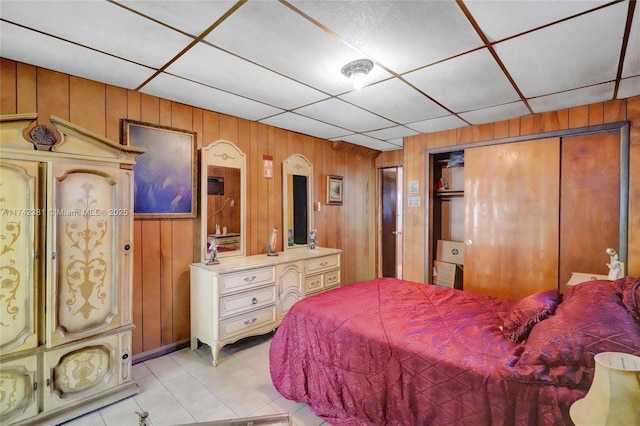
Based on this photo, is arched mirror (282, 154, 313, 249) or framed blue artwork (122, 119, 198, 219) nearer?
framed blue artwork (122, 119, 198, 219)

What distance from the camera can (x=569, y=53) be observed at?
194 cm

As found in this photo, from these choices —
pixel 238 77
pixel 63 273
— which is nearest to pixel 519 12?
pixel 238 77

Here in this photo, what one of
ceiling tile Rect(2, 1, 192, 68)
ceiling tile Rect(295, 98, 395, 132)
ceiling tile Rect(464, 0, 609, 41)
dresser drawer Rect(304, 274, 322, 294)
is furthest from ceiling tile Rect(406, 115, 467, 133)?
ceiling tile Rect(2, 1, 192, 68)

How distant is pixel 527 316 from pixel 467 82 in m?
1.80

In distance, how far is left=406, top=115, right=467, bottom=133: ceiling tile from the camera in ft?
11.2

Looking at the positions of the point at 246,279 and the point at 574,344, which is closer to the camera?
the point at 574,344

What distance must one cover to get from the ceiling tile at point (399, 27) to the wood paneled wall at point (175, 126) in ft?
6.38

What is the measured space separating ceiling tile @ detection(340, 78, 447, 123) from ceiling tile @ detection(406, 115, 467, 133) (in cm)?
17

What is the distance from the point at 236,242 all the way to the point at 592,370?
2.99 meters

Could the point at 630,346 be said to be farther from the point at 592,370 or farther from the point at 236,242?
the point at 236,242

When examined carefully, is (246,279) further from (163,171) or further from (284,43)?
(284,43)

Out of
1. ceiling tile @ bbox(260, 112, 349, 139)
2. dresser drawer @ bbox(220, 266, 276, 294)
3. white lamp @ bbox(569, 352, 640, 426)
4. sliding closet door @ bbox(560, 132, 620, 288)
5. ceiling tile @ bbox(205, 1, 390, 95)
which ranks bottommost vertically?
dresser drawer @ bbox(220, 266, 276, 294)

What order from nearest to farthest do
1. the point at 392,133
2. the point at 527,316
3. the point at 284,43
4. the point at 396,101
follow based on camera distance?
the point at 527,316 → the point at 284,43 → the point at 396,101 → the point at 392,133

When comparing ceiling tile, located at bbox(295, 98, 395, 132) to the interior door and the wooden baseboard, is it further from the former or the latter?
the wooden baseboard
